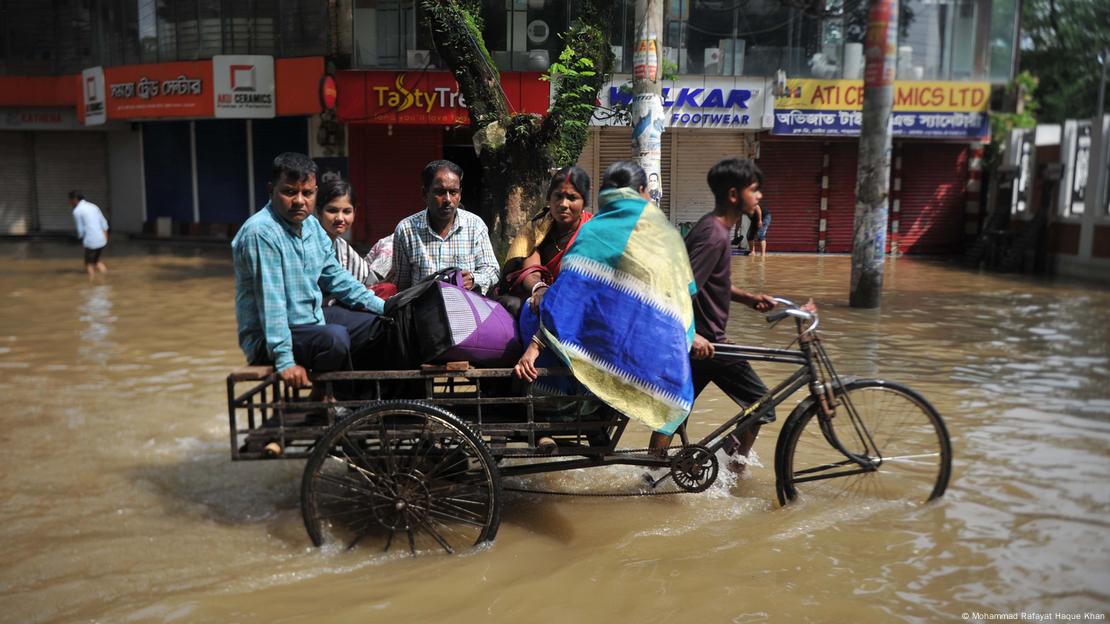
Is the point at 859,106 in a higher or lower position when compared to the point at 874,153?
higher

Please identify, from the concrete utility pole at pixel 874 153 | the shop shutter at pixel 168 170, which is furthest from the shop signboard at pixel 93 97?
the concrete utility pole at pixel 874 153

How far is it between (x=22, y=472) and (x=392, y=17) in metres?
15.3

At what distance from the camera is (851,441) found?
14.3ft

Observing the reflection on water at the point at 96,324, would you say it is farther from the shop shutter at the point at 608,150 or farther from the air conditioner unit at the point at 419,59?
the shop shutter at the point at 608,150

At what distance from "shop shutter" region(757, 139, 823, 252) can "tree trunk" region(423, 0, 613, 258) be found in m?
11.0

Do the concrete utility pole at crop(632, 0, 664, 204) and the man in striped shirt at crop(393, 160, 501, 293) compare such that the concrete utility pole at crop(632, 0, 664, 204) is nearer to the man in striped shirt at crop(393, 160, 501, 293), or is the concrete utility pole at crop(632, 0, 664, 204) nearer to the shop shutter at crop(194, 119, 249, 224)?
the man in striped shirt at crop(393, 160, 501, 293)

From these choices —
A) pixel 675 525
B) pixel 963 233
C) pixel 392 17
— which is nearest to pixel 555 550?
pixel 675 525

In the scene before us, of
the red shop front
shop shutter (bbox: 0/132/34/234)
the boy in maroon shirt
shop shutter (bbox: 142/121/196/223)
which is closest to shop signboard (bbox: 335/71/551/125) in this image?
the red shop front

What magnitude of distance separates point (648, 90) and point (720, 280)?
3818mm

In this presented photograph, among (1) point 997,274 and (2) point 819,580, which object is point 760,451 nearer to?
(2) point 819,580

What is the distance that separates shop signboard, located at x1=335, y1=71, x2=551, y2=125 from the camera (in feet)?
58.3

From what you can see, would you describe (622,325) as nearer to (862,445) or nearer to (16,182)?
(862,445)

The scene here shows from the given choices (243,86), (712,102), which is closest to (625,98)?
(712,102)

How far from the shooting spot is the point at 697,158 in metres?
20.0
